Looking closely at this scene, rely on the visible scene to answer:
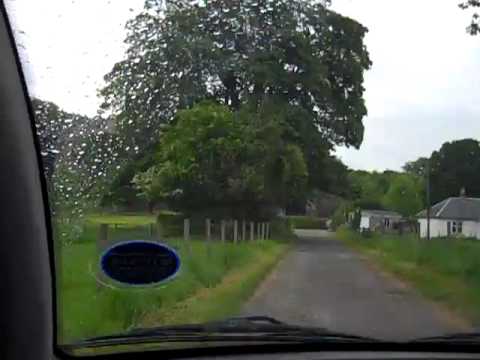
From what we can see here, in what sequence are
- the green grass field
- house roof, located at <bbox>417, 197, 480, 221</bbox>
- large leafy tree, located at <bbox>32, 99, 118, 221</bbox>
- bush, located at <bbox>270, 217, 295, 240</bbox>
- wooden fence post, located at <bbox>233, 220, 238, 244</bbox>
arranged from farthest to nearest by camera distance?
bush, located at <bbox>270, 217, 295, 240</bbox> → wooden fence post, located at <bbox>233, 220, 238, 244</bbox> → house roof, located at <bbox>417, 197, 480, 221</bbox> → the green grass field → large leafy tree, located at <bbox>32, 99, 118, 221</bbox>

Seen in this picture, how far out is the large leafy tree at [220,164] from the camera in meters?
4.52

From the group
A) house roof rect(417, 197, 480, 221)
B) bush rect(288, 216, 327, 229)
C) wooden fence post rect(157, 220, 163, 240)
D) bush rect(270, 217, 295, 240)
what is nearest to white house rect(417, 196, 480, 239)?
house roof rect(417, 197, 480, 221)

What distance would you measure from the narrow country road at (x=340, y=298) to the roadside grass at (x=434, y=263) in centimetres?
7

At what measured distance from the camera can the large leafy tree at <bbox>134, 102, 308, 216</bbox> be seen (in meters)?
4.52

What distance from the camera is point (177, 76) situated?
4.49m

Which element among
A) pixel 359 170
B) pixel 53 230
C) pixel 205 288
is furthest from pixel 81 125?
pixel 359 170

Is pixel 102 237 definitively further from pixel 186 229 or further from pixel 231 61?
pixel 231 61

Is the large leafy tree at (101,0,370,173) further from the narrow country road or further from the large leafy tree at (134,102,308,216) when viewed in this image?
the narrow country road

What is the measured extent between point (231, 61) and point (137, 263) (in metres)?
1.20

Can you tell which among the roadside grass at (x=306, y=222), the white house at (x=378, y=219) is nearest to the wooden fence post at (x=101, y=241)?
the roadside grass at (x=306, y=222)

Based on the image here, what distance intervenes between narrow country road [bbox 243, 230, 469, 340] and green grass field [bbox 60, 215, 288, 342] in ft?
0.66

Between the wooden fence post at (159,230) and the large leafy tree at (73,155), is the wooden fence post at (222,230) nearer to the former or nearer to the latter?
the wooden fence post at (159,230)

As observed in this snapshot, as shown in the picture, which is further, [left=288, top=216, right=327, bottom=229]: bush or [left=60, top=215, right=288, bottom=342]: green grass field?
Answer: [left=288, top=216, right=327, bottom=229]: bush

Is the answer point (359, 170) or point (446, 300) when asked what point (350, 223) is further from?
point (446, 300)
